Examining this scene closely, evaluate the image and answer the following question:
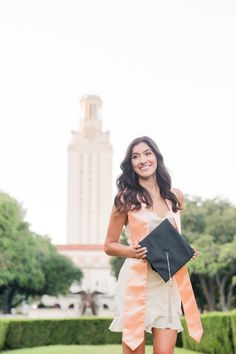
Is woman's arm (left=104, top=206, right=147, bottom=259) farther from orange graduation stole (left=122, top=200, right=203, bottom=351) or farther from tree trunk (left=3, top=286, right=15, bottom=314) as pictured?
tree trunk (left=3, top=286, right=15, bottom=314)

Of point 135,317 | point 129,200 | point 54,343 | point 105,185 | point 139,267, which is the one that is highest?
point 105,185

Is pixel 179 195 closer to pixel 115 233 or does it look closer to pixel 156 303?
pixel 115 233

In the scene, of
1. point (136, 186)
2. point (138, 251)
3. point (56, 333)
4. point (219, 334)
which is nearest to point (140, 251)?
point (138, 251)

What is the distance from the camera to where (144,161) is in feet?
14.0

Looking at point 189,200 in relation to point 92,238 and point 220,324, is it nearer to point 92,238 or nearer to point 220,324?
point 220,324

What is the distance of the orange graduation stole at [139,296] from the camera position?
13.0ft

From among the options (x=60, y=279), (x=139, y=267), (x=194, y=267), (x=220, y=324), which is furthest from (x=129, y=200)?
(x=60, y=279)

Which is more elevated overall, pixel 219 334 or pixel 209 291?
pixel 209 291

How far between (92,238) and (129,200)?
367 feet

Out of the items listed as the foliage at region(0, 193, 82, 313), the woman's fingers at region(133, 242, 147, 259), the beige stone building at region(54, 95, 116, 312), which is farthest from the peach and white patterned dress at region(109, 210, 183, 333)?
the beige stone building at region(54, 95, 116, 312)

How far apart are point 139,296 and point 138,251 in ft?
0.80

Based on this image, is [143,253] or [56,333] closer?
→ [143,253]

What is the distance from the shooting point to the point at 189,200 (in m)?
43.4

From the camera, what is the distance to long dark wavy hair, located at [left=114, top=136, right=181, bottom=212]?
4.16 metres
